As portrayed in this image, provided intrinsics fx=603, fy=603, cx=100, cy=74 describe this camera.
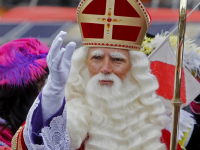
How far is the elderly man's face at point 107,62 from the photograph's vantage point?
3.89m

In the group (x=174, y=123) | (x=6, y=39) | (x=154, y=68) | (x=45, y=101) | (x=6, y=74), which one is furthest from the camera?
(x=6, y=39)

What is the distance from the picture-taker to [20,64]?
12.5 ft

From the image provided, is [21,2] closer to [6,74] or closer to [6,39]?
[6,39]

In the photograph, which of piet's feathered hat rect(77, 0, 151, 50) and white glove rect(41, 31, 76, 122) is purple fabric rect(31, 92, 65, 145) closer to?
white glove rect(41, 31, 76, 122)

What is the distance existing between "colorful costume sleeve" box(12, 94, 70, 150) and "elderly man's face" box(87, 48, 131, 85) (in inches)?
23.9

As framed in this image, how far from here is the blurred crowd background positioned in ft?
37.0

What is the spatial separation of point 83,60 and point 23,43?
0.41 metres

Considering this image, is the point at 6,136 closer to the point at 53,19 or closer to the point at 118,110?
the point at 118,110

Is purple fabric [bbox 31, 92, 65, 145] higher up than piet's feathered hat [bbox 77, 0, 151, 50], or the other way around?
piet's feathered hat [bbox 77, 0, 151, 50]

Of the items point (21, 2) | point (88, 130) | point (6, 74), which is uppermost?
point (6, 74)

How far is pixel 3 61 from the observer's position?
12.5 ft

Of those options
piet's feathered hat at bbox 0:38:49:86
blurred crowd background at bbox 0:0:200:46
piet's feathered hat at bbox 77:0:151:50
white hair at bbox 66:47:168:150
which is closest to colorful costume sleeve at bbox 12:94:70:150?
white hair at bbox 66:47:168:150

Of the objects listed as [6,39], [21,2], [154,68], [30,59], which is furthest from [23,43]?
[21,2]

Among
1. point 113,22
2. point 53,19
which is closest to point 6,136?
point 113,22
